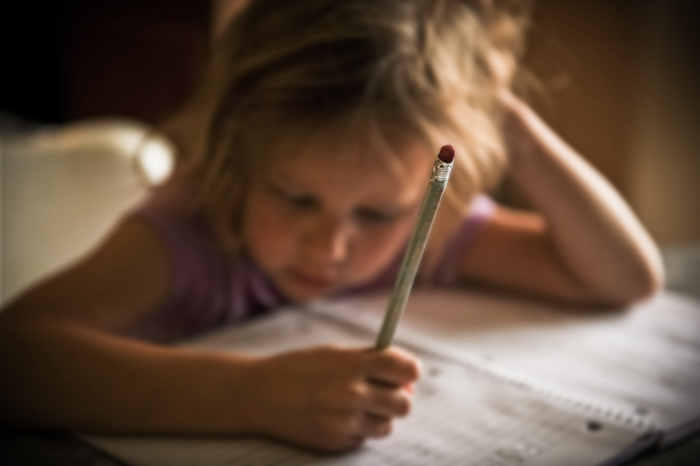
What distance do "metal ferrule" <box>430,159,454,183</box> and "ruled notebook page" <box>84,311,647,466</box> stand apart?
17 cm

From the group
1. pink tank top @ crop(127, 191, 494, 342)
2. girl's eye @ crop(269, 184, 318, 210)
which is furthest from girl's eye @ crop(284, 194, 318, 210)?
pink tank top @ crop(127, 191, 494, 342)

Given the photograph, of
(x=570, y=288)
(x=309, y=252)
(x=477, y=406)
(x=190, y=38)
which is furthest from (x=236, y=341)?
(x=190, y=38)

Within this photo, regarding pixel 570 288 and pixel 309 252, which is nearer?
pixel 309 252

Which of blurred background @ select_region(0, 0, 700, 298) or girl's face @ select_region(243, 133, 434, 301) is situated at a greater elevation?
blurred background @ select_region(0, 0, 700, 298)

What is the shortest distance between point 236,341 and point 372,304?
0.15m

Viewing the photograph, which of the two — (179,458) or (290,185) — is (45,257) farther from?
(179,458)

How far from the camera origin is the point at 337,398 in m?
0.38

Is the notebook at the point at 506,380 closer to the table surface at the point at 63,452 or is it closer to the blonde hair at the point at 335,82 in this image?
the table surface at the point at 63,452

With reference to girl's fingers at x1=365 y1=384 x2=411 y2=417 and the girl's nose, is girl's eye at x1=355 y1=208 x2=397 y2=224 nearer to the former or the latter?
the girl's nose

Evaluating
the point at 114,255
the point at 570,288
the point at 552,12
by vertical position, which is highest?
the point at 552,12

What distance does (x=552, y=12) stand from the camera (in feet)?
3.41

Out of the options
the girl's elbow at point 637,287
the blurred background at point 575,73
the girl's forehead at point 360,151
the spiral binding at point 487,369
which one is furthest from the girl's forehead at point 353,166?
the blurred background at point 575,73

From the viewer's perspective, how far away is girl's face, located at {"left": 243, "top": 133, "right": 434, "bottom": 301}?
1.72ft

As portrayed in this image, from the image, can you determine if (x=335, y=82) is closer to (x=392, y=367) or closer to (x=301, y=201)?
(x=301, y=201)
